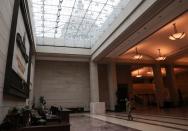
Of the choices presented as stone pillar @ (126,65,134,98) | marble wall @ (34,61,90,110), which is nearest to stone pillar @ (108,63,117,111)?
marble wall @ (34,61,90,110)

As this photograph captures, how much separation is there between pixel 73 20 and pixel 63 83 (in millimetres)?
6965

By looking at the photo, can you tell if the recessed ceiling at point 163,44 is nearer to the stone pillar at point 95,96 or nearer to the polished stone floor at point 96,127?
the stone pillar at point 95,96

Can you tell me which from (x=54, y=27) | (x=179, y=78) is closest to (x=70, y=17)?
(x=54, y=27)

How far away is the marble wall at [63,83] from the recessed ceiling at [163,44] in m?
4.83

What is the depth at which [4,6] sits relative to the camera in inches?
144

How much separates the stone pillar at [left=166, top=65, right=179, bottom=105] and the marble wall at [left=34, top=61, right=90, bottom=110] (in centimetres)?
876

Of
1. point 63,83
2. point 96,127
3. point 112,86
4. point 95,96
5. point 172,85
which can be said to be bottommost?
point 96,127

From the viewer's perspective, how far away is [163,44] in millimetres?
13781

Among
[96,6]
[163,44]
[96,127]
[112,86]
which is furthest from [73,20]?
[96,127]

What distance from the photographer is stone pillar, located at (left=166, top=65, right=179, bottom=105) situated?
17.9 meters

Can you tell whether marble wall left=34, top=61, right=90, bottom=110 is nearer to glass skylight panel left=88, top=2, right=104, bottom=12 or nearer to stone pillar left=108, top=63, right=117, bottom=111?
stone pillar left=108, top=63, right=117, bottom=111

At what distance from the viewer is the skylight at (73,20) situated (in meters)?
10.7

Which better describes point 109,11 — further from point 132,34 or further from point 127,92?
point 127,92

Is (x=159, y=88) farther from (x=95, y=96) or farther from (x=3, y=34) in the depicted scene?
(x=3, y=34)
